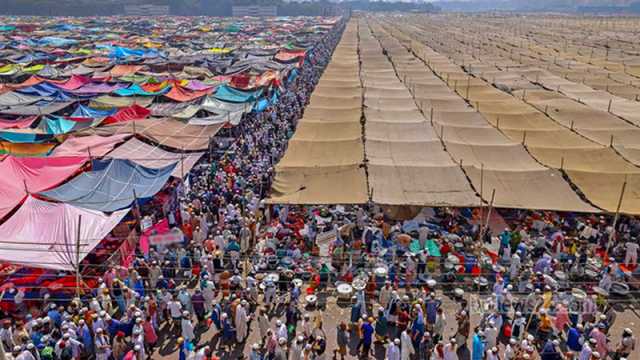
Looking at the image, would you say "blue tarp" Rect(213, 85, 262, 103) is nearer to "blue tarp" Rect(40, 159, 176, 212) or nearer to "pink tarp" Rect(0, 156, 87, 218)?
"blue tarp" Rect(40, 159, 176, 212)

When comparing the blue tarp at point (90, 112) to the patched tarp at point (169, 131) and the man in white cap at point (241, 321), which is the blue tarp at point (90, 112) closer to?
the patched tarp at point (169, 131)

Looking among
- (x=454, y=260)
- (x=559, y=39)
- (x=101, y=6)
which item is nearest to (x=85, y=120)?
(x=454, y=260)

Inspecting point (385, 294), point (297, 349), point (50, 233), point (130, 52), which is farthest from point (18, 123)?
point (130, 52)

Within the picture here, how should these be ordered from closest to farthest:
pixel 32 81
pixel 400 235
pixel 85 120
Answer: pixel 400 235 → pixel 85 120 → pixel 32 81

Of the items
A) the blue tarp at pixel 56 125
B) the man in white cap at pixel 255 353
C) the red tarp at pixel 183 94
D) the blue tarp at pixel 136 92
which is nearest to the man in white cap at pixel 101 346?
the man in white cap at pixel 255 353

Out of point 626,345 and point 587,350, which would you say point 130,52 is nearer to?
point 587,350

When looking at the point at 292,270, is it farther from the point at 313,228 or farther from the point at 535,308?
the point at 535,308

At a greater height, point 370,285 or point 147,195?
point 147,195
